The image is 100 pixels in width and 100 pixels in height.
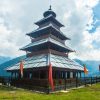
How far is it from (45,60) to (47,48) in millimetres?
6486

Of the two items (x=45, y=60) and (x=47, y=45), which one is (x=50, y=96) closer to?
(x=45, y=60)

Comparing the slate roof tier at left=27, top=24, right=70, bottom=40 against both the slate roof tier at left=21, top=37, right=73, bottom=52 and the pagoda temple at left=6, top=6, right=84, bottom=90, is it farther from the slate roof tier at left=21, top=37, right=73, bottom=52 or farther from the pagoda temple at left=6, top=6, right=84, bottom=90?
the slate roof tier at left=21, top=37, right=73, bottom=52

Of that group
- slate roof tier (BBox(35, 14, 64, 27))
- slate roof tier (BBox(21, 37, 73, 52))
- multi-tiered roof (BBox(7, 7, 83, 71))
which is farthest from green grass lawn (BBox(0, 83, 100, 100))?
slate roof tier (BBox(35, 14, 64, 27))

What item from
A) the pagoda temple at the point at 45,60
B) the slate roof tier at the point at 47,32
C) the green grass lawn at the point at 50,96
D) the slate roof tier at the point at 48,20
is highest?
the slate roof tier at the point at 48,20

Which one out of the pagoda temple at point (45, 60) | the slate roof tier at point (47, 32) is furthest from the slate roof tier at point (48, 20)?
the slate roof tier at point (47, 32)

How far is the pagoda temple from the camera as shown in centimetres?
3433

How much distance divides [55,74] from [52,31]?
10.6 meters

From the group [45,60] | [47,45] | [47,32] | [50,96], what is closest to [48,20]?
[47,32]

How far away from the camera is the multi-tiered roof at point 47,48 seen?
3681 cm

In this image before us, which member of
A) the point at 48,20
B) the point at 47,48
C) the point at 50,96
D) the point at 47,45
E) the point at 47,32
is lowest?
the point at 50,96

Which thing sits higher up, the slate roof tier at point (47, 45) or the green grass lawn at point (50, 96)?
the slate roof tier at point (47, 45)

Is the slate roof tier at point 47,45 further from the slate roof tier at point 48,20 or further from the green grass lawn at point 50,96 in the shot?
the green grass lawn at point 50,96

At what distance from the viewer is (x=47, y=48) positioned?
41.3m

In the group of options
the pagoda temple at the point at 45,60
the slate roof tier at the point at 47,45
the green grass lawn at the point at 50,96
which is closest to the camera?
the green grass lawn at the point at 50,96
